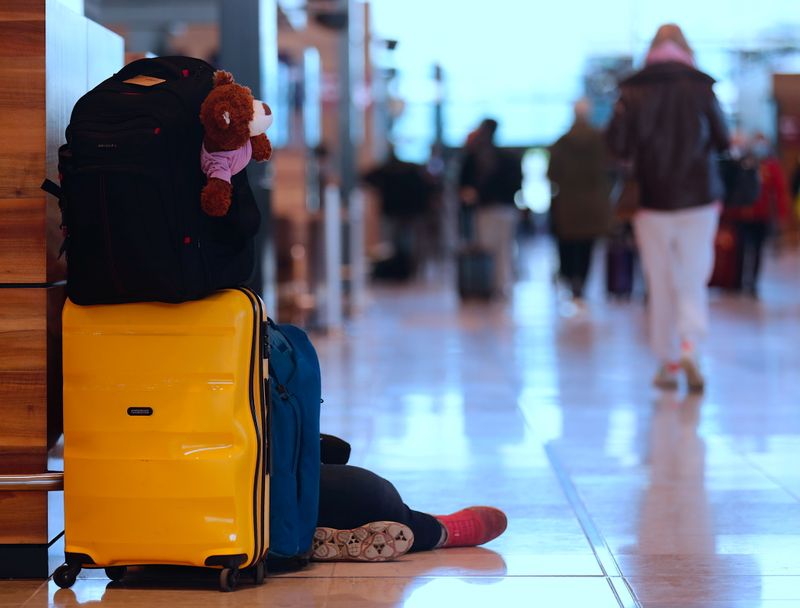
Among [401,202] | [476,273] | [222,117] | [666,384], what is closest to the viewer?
[222,117]

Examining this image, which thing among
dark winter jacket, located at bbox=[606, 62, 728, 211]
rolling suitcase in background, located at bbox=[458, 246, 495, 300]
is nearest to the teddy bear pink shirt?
dark winter jacket, located at bbox=[606, 62, 728, 211]

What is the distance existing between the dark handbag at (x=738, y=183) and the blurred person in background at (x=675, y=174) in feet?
0.72

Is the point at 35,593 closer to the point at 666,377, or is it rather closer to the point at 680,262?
the point at 680,262

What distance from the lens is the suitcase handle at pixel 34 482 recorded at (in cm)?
329

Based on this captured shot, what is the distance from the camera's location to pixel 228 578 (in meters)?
3.17

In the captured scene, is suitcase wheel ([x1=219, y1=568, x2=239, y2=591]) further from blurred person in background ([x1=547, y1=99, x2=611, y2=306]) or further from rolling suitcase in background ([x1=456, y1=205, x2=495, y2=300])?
rolling suitcase in background ([x1=456, y1=205, x2=495, y2=300])

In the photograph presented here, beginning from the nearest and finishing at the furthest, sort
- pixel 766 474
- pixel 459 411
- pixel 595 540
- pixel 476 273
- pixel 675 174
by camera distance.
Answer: pixel 595 540
pixel 766 474
pixel 459 411
pixel 675 174
pixel 476 273

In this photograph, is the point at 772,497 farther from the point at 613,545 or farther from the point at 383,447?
the point at 383,447

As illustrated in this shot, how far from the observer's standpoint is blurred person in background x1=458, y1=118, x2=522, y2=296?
13523mm

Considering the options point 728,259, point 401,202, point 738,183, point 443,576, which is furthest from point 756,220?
point 443,576

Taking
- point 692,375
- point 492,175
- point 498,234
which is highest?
point 492,175

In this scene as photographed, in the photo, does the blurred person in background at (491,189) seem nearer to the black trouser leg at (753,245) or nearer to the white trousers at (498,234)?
the white trousers at (498,234)

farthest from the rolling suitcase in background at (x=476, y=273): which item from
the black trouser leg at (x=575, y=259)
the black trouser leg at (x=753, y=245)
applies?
the black trouser leg at (x=753, y=245)

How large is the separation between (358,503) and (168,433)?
1.96 ft
